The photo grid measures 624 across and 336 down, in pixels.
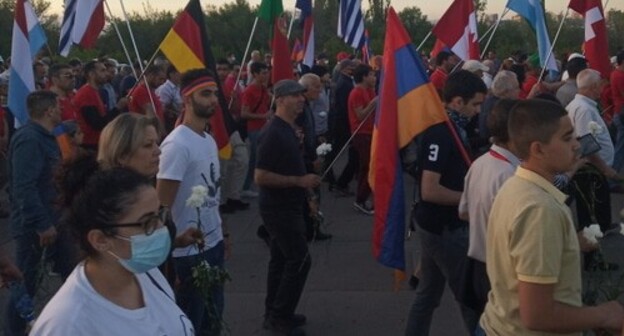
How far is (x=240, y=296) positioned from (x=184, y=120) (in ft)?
8.37

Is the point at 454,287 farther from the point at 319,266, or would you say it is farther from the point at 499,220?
the point at 319,266

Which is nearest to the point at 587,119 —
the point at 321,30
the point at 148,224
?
the point at 148,224

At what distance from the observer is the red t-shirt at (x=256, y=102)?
11234 mm

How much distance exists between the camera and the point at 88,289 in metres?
2.51

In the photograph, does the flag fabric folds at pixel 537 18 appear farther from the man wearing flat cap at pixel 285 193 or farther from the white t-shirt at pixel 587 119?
the man wearing flat cap at pixel 285 193

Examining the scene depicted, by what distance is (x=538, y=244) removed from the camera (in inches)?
111

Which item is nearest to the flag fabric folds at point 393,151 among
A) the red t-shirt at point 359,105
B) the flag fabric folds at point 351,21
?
the red t-shirt at point 359,105

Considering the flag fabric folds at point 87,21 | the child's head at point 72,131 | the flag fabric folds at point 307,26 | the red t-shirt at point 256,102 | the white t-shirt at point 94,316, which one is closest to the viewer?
the white t-shirt at point 94,316

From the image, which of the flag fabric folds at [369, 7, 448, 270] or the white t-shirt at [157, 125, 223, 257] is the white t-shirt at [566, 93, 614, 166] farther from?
the white t-shirt at [157, 125, 223, 257]

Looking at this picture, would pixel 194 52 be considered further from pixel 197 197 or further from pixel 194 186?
pixel 197 197

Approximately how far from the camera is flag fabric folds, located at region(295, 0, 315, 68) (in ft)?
40.3

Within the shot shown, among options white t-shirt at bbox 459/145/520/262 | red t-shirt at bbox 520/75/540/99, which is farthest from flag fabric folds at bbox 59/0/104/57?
red t-shirt at bbox 520/75/540/99

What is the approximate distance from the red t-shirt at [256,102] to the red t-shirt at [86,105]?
8.44ft

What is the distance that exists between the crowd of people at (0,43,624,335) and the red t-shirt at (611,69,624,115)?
226 centimetres
